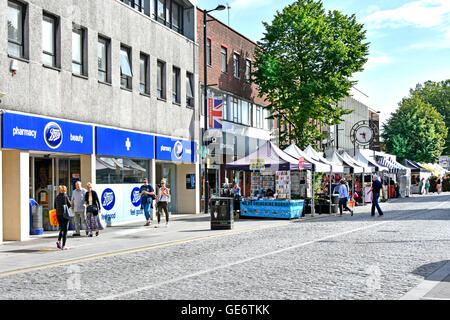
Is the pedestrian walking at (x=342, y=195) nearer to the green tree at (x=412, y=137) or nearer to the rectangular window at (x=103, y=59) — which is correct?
the rectangular window at (x=103, y=59)

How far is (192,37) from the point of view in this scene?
2925 centimetres

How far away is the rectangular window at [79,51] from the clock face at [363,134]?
27347 millimetres

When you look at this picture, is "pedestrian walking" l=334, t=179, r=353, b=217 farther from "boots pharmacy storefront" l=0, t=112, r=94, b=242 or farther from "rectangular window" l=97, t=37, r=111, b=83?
"boots pharmacy storefront" l=0, t=112, r=94, b=242

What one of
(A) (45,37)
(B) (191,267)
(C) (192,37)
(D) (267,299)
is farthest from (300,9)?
(D) (267,299)

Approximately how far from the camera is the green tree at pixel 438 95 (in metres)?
A: 102

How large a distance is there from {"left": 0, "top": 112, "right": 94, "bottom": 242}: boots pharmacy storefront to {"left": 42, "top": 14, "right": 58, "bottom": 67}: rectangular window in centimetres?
209

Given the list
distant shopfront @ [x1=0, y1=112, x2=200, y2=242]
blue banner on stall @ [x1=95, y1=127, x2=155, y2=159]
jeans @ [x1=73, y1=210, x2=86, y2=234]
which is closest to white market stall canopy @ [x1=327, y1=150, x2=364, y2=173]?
distant shopfront @ [x1=0, y1=112, x2=200, y2=242]

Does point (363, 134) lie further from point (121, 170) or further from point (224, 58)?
point (121, 170)

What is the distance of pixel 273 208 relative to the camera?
81.8 feet

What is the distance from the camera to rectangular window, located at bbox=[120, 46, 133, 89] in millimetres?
22938

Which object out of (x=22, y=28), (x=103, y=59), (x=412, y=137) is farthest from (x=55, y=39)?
(x=412, y=137)

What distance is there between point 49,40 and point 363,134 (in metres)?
30.1
